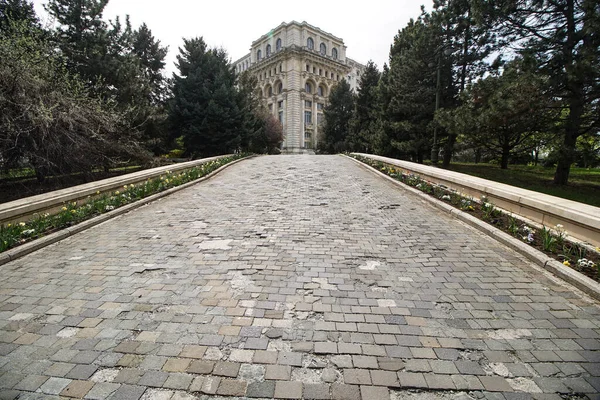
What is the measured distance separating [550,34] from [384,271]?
14.5 m

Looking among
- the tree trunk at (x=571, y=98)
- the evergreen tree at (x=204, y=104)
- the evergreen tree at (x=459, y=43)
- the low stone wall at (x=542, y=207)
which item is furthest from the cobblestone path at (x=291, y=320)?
the evergreen tree at (x=204, y=104)

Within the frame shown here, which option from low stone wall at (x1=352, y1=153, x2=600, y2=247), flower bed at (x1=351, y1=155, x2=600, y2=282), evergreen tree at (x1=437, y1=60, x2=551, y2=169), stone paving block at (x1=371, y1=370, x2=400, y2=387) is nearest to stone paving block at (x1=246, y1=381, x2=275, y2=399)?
stone paving block at (x1=371, y1=370, x2=400, y2=387)

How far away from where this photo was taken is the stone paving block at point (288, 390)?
1.92m

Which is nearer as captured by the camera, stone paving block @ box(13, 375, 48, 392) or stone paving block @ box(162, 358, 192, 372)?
stone paving block @ box(13, 375, 48, 392)

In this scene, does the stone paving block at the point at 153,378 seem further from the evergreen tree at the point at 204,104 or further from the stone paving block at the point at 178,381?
the evergreen tree at the point at 204,104

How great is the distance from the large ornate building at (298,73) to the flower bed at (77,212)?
182 feet

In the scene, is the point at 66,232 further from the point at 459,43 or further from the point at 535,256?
the point at 459,43

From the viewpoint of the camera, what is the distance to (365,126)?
1188 inches

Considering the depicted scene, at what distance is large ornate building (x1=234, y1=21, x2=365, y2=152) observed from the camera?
63.6 meters

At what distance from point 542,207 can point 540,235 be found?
0.60 meters

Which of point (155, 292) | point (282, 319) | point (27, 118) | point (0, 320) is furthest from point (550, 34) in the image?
point (27, 118)

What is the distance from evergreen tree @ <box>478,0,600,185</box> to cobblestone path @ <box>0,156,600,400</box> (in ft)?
30.5

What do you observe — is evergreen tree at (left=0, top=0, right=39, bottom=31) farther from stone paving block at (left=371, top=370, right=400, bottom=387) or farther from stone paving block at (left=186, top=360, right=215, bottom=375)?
stone paving block at (left=371, top=370, right=400, bottom=387)

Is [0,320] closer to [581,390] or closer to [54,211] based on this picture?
[54,211]
